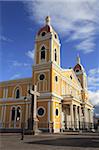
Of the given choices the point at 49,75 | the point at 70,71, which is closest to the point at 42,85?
the point at 49,75

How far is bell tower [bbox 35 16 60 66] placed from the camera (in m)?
33.6

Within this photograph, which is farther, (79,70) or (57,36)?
(79,70)

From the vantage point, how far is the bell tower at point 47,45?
3362 cm

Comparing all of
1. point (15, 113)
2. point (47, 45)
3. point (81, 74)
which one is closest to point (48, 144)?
point (47, 45)

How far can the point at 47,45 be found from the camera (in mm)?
34281

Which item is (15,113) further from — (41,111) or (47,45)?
(47,45)

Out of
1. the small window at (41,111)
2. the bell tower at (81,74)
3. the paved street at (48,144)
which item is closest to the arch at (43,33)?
the small window at (41,111)

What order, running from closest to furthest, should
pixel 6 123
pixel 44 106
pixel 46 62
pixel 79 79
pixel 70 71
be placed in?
1. pixel 44 106
2. pixel 46 62
3. pixel 6 123
4. pixel 70 71
5. pixel 79 79

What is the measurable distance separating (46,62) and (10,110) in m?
11.2

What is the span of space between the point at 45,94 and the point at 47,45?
874cm

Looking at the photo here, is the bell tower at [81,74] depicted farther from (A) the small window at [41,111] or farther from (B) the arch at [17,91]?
(A) the small window at [41,111]

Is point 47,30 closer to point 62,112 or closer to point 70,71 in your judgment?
point 70,71

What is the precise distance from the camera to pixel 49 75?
31.8 metres

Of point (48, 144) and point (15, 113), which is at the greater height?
point (15, 113)
